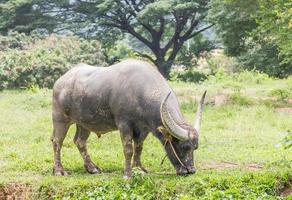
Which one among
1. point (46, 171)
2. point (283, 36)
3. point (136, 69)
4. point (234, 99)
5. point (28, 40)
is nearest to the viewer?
point (136, 69)

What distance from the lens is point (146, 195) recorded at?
6.95m

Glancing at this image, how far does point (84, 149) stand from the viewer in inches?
328

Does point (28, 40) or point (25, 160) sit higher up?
point (25, 160)

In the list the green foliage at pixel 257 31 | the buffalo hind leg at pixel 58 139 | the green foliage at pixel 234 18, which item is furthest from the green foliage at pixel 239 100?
the buffalo hind leg at pixel 58 139

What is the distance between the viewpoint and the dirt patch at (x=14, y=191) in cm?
743

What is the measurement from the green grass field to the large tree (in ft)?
40.4

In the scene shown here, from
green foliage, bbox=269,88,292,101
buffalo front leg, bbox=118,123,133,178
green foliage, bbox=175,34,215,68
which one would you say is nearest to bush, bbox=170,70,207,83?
green foliage, bbox=175,34,215,68

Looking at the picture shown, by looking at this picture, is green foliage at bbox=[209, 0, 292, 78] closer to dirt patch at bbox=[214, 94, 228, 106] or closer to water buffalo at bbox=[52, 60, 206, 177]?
dirt patch at bbox=[214, 94, 228, 106]

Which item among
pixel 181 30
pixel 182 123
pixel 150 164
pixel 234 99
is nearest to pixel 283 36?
pixel 234 99

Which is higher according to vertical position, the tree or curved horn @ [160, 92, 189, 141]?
curved horn @ [160, 92, 189, 141]

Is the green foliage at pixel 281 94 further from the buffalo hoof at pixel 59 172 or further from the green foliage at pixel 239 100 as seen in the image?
the buffalo hoof at pixel 59 172

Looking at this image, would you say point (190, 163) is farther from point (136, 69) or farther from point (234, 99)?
point (234, 99)

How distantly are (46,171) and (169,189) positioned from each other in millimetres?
2188

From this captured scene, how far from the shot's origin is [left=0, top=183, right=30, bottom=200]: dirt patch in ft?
24.4
